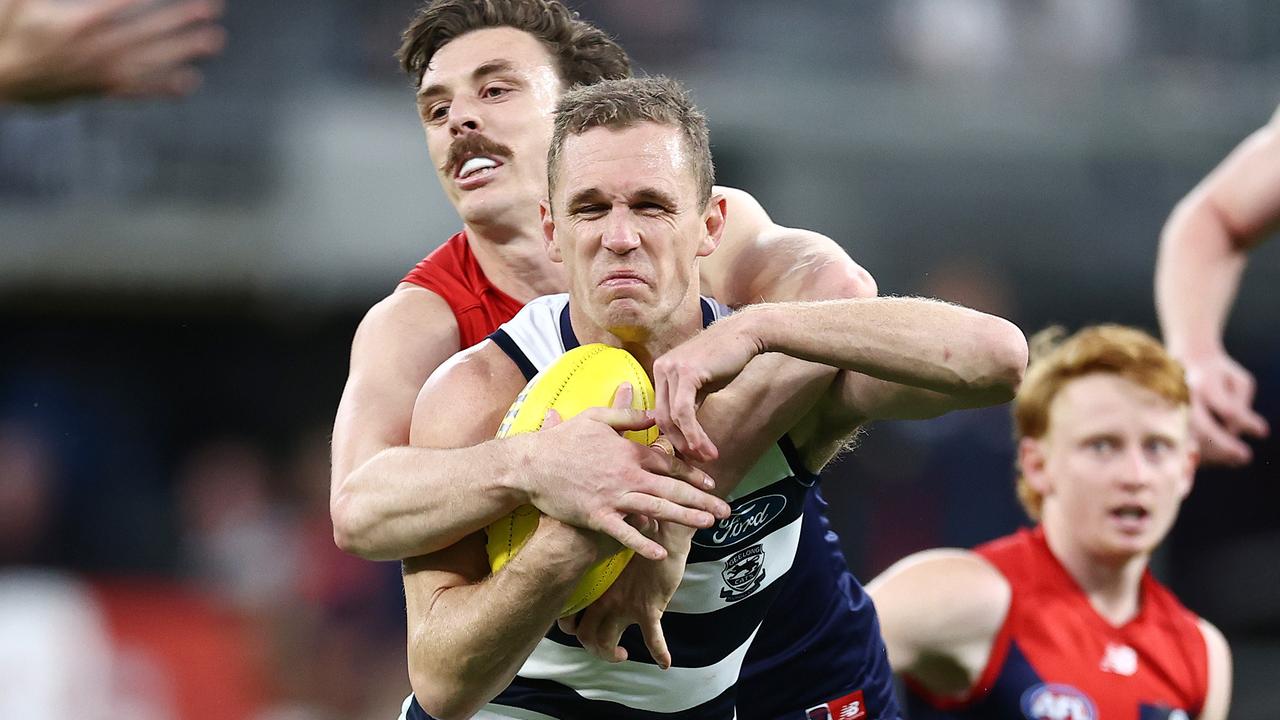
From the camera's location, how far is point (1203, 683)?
5.23 m

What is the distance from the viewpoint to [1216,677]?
5.27 metres

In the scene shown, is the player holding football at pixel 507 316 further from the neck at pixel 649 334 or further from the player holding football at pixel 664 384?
the neck at pixel 649 334

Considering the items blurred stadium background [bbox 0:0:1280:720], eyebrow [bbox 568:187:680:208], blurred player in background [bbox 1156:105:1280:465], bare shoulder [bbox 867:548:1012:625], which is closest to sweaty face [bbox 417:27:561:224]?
eyebrow [bbox 568:187:680:208]

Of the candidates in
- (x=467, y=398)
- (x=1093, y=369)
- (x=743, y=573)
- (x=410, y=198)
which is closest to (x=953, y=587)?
(x=1093, y=369)

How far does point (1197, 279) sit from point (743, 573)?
2.43m

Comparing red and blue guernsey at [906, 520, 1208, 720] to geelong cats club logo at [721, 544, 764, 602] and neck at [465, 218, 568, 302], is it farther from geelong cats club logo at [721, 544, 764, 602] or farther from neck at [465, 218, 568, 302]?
neck at [465, 218, 568, 302]

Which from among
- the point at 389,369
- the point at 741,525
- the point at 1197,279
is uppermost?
the point at 389,369

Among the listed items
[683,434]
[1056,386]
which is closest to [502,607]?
[683,434]

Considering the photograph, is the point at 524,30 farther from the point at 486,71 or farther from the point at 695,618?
the point at 695,618

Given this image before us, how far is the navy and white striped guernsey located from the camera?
12.0ft

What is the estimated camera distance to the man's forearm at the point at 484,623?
10.4 feet

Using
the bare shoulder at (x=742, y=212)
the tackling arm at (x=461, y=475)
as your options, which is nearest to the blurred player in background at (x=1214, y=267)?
the bare shoulder at (x=742, y=212)

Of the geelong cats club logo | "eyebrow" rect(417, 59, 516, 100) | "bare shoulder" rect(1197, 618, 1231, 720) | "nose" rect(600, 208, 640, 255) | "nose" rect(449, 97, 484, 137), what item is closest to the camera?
"nose" rect(600, 208, 640, 255)

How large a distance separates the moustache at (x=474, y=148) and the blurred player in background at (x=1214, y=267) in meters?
2.47
